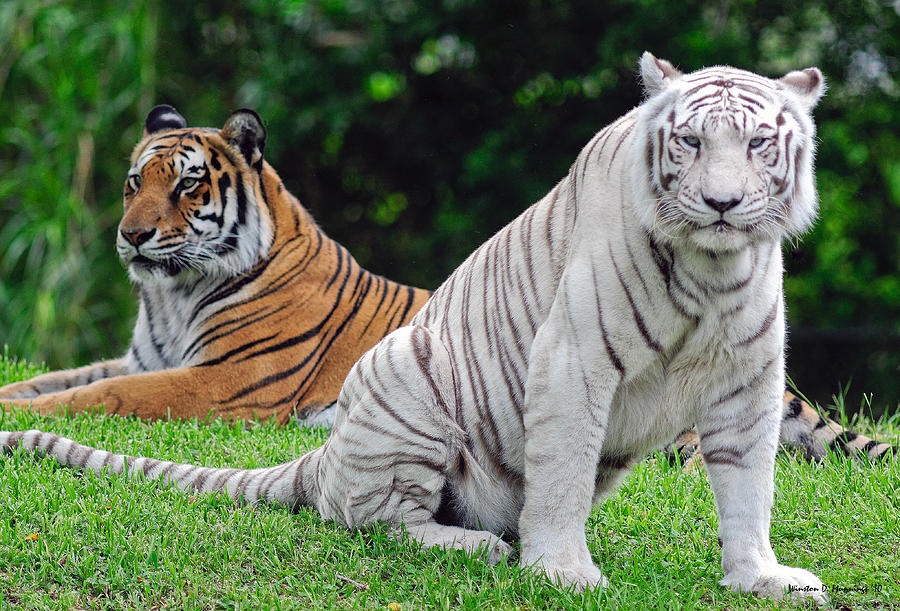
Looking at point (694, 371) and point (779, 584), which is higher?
point (694, 371)

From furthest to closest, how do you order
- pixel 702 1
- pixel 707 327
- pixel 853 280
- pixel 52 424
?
1. pixel 853 280
2. pixel 702 1
3. pixel 52 424
4. pixel 707 327

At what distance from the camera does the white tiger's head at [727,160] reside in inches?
109

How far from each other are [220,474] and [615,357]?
163cm

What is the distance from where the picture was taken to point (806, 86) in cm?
303

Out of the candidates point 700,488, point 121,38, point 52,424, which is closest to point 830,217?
point 700,488

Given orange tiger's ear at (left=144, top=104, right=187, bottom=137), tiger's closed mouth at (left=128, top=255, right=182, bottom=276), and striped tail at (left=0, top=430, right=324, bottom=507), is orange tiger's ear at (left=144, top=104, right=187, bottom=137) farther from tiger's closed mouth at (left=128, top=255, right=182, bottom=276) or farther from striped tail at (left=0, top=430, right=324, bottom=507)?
striped tail at (left=0, top=430, right=324, bottom=507)

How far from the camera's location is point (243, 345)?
537 centimetres

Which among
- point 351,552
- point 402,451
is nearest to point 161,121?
point 402,451

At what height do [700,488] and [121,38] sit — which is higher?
[121,38]

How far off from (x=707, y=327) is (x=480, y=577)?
3.34 feet

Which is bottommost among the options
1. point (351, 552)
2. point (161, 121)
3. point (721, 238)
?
point (351, 552)

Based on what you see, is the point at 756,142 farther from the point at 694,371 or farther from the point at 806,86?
the point at 694,371

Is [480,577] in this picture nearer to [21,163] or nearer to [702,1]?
[702,1]

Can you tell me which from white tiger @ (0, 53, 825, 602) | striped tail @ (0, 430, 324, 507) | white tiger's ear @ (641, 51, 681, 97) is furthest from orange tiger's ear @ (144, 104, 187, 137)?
white tiger's ear @ (641, 51, 681, 97)
